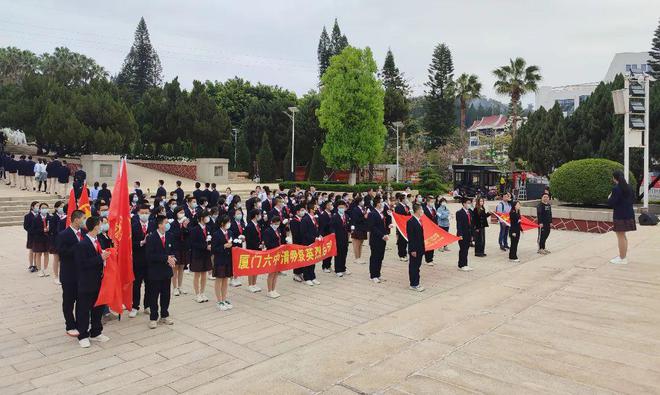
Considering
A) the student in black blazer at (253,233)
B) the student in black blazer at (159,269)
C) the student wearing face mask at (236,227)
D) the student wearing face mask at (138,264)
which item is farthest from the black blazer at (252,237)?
the student in black blazer at (159,269)

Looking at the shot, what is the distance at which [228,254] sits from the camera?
8.51 metres

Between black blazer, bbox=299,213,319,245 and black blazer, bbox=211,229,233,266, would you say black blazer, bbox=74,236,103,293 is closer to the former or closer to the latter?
black blazer, bbox=211,229,233,266

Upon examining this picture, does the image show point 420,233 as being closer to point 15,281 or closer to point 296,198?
point 296,198

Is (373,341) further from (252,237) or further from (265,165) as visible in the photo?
(265,165)

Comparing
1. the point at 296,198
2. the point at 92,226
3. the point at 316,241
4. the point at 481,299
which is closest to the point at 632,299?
the point at 481,299

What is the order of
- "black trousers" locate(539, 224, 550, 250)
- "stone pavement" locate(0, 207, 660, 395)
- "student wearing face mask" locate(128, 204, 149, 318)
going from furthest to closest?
"black trousers" locate(539, 224, 550, 250) < "student wearing face mask" locate(128, 204, 149, 318) < "stone pavement" locate(0, 207, 660, 395)

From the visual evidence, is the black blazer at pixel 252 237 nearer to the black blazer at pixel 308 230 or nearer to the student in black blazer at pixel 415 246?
the black blazer at pixel 308 230

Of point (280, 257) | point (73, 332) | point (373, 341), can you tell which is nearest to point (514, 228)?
point (280, 257)

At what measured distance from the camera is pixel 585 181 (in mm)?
20250

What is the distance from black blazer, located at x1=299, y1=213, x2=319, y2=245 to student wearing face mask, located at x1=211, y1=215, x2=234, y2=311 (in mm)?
2387

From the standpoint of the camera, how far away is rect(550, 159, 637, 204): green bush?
19922 mm

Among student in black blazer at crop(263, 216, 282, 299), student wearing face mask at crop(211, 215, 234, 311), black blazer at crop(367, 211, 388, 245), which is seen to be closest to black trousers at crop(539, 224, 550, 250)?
black blazer at crop(367, 211, 388, 245)

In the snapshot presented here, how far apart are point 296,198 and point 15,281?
7.99 metres

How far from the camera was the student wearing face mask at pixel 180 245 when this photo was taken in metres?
9.68
